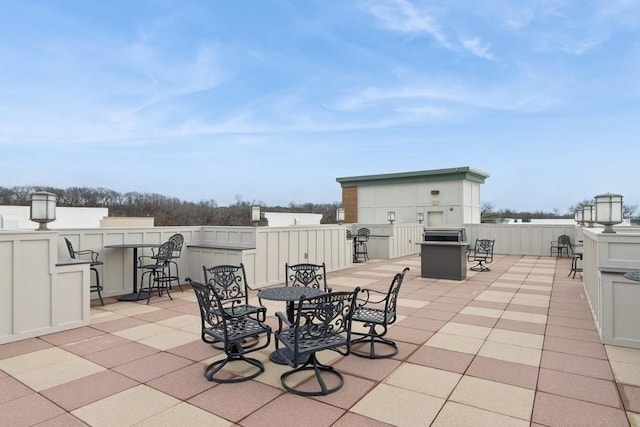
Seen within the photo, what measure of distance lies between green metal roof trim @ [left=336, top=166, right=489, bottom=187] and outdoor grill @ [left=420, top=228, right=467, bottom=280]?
8650 mm

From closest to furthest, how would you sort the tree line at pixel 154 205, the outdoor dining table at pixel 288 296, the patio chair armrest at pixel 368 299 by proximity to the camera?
the outdoor dining table at pixel 288 296 < the patio chair armrest at pixel 368 299 < the tree line at pixel 154 205

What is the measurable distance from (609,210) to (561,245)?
10.2 metres

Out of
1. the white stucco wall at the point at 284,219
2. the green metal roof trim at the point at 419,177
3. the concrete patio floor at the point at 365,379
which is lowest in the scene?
the concrete patio floor at the point at 365,379

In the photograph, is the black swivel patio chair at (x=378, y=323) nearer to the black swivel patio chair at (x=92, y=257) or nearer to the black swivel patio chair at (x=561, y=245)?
the black swivel patio chair at (x=92, y=257)

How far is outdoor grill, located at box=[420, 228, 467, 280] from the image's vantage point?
313 inches

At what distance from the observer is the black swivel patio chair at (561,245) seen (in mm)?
12477

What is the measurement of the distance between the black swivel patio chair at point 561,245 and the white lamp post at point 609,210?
9173 millimetres

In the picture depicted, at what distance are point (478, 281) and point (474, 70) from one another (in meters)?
7.97

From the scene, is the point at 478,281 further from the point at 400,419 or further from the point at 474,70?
the point at 474,70

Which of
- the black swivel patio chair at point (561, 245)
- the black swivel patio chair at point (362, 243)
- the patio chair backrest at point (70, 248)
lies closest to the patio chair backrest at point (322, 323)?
the patio chair backrest at point (70, 248)

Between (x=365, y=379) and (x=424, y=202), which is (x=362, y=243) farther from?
(x=365, y=379)

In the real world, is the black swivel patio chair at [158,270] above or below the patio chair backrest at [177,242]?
below

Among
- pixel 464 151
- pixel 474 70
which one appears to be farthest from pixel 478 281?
pixel 464 151

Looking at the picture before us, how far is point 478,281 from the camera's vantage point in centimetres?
786
